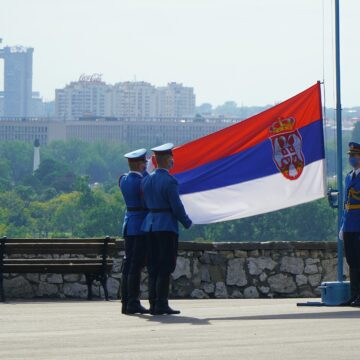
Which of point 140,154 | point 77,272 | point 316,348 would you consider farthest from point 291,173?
point 316,348

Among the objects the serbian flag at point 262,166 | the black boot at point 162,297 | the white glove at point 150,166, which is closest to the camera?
the black boot at point 162,297

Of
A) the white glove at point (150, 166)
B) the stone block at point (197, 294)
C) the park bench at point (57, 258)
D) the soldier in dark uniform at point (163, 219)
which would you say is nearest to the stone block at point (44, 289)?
the park bench at point (57, 258)

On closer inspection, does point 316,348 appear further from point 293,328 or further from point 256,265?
point 256,265

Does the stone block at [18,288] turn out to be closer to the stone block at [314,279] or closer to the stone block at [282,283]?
the stone block at [282,283]

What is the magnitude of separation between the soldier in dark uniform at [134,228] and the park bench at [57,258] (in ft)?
8.01

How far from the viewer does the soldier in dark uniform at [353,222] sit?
1587 cm

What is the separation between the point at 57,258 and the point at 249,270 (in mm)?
2069

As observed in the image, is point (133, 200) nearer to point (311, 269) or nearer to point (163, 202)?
point (163, 202)

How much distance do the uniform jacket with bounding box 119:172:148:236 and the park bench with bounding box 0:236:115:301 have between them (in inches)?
98.8

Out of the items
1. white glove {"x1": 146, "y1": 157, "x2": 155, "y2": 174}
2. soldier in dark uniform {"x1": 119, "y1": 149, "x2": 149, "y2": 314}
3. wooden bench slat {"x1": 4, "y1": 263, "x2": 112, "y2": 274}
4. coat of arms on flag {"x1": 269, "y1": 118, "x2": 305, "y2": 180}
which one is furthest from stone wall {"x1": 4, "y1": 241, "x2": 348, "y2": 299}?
soldier in dark uniform {"x1": 119, "y1": 149, "x2": 149, "y2": 314}

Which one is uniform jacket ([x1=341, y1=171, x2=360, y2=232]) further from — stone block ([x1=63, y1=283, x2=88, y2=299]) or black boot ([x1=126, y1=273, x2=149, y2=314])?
stone block ([x1=63, y1=283, x2=88, y2=299])

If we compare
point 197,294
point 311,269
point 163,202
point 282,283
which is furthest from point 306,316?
point 311,269

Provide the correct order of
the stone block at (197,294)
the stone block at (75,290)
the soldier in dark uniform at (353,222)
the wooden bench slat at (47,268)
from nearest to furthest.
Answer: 1. the soldier in dark uniform at (353,222)
2. the wooden bench slat at (47,268)
3. the stone block at (75,290)
4. the stone block at (197,294)

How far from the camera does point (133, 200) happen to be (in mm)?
15758
